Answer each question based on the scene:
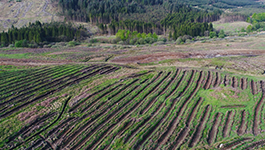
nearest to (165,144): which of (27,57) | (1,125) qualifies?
(1,125)

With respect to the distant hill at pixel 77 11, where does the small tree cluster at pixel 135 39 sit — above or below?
below

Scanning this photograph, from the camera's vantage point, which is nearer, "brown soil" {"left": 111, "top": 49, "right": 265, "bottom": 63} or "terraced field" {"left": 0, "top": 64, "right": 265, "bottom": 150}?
"terraced field" {"left": 0, "top": 64, "right": 265, "bottom": 150}

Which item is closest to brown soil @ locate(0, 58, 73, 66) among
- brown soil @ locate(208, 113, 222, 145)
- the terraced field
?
the terraced field

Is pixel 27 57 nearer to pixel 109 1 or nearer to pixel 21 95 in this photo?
→ pixel 21 95

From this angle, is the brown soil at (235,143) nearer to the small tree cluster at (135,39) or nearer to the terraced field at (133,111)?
the terraced field at (133,111)

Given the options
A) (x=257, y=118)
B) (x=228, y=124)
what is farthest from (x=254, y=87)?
(x=228, y=124)

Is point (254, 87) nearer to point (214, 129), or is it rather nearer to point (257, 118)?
point (257, 118)

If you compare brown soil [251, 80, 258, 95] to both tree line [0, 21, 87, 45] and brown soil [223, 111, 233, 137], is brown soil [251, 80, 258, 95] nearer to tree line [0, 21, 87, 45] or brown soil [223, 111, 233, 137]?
brown soil [223, 111, 233, 137]

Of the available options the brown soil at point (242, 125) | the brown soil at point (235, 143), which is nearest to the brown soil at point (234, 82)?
the brown soil at point (242, 125)
